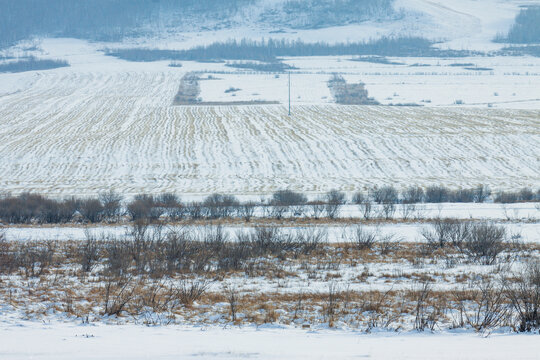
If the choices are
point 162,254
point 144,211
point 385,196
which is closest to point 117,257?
→ point 162,254

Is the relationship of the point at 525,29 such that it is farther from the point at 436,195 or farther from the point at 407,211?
the point at 407,211

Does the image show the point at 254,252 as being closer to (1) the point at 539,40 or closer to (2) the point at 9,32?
(1) the point at 539,40

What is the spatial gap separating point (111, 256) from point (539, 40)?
→ 16336 centimetres

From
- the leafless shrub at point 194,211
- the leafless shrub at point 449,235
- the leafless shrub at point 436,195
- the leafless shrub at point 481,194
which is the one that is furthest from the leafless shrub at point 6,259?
the leafless shrub at point 481,194

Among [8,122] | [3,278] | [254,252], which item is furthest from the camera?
[8,122]

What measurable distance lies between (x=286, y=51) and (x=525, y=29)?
232ft

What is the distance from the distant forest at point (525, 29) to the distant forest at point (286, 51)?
22.9 metres

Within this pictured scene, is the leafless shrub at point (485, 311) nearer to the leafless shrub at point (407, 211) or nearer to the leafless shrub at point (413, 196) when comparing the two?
the leafless shrub at point (407, 211)

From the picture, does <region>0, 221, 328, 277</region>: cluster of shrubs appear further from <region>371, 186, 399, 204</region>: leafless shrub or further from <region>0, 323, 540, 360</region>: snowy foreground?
<region>371, 186, 399, 204</region>: leafless shrub

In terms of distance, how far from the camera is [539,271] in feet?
31.2

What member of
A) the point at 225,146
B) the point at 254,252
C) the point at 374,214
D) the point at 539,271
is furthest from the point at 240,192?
the point at 539,271

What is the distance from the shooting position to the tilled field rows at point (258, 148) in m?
33.5

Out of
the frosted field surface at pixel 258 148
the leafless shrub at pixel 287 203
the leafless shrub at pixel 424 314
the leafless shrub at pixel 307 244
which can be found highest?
the leafless shrub at pixel 424 314

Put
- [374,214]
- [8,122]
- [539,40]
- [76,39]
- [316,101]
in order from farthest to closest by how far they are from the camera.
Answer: [76,39] → [539,40] → [316,101] → [8,122] → [374,214]
